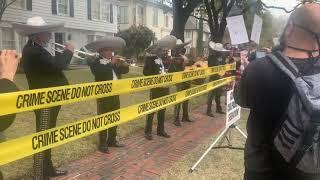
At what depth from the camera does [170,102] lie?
6.68 m

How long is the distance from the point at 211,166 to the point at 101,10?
92.9ft

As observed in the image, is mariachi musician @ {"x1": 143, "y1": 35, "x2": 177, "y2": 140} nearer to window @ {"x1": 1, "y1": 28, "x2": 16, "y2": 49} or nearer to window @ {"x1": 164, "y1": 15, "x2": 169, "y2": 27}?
window @ {"x1": 1, "y1": 28, "x2": 16, "y2": 49}

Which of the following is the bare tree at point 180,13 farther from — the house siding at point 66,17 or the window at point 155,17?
the window at point 155,17

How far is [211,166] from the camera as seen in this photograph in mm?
6297

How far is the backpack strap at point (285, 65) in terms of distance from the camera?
2.57 m

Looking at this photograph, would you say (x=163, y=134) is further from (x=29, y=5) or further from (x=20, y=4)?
(x=29, y=5)

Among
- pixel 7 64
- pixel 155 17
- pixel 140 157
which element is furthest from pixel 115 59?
pixel 155 17

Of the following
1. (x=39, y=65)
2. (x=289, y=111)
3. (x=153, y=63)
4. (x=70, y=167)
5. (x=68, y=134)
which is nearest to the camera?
(x=289, y=111)

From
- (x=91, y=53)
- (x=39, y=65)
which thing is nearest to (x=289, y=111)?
(x=39, y=65)

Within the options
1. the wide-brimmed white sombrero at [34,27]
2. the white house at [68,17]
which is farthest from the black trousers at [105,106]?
the white house at [68,17]

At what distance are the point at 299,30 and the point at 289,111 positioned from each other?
52cm

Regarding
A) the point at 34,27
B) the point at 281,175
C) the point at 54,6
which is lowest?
the point at 281,175

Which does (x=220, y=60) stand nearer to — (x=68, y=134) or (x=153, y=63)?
(x=153, y=63)

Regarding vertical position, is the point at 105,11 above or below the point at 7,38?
above
